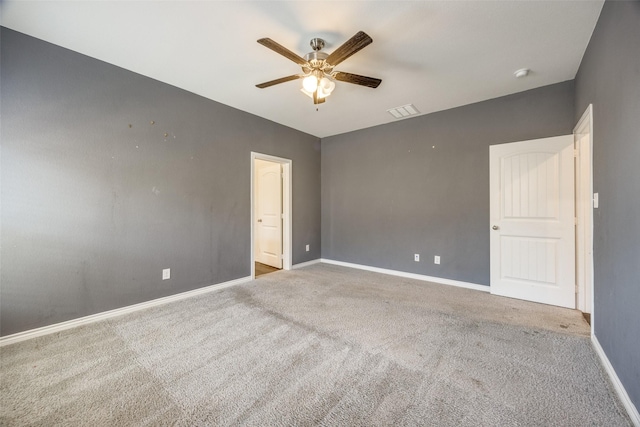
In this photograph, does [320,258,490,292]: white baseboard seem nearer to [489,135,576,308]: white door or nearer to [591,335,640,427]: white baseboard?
[489,135,576,308]: white door

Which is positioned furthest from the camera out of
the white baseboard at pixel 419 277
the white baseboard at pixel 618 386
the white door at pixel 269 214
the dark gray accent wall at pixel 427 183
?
the white door at pixel 269 214

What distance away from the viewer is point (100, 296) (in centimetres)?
257

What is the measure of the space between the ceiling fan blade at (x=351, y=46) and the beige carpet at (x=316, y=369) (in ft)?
7.77

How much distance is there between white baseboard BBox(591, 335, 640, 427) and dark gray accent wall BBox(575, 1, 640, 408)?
0.13ft

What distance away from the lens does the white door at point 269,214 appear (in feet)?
15.6

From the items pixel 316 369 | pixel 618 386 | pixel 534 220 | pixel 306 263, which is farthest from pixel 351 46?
pixel 306 263

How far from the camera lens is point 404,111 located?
3.84 metres

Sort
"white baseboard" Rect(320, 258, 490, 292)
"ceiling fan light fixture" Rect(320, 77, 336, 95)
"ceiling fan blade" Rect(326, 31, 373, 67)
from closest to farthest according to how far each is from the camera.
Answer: "ceiling fan blade" Rect(326, 31, 373, 67) → "ceiling fan light fixture" Rect(320, 77, 336, 95) → "white baseboard" Rect(320, 258, 490, 292)

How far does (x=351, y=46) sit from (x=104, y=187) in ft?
9.16

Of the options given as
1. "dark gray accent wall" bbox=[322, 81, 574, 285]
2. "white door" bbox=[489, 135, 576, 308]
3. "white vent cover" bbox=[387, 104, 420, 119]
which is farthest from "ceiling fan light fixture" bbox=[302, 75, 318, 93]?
"white door" bbox=[489, 135, 576, 308]

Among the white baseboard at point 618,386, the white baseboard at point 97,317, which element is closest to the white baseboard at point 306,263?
the white baseboard at point 97,317

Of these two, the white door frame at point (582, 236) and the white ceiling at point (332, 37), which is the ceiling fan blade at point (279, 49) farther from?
the white door frame at point (582, 236)

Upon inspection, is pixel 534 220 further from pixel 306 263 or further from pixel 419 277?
pixel 306 263

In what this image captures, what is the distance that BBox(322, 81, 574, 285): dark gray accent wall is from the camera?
3.26 metres
